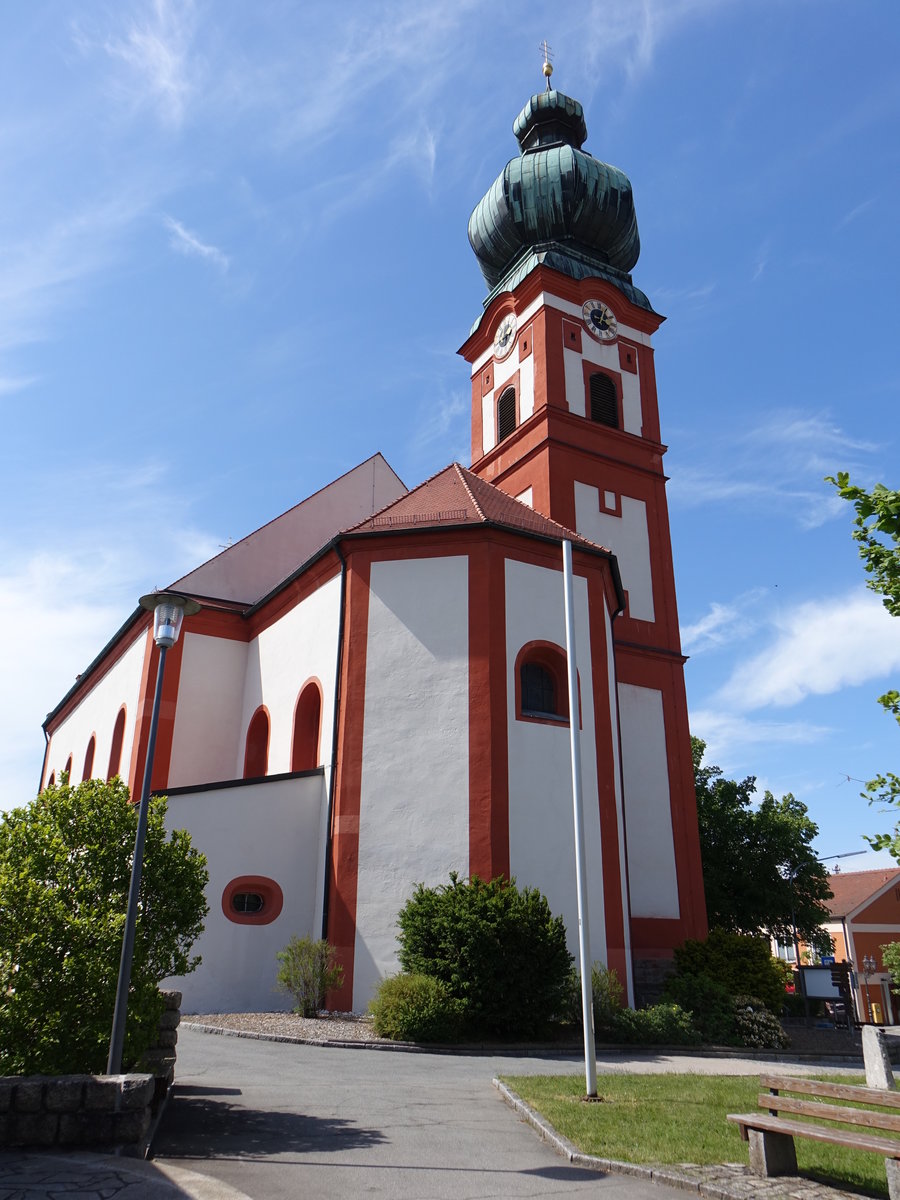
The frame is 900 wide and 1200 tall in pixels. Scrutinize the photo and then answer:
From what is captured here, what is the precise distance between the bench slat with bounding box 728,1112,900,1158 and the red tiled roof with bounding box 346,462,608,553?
41.5 ft

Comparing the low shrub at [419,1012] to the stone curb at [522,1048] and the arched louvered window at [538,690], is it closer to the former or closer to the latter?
the stone curb at [522,1048]

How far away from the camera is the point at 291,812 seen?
16.7 meters

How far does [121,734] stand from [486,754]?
13331 mm

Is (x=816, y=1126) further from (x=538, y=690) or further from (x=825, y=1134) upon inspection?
(x=538, y=690)

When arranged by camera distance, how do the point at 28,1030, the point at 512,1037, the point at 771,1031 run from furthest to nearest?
the point at 771,1031
the point at 512,1037
the point at 28,1030

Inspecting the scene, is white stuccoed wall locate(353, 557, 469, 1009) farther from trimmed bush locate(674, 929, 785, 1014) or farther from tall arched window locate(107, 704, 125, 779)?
tall arched window locate(107, 704, 125, 779)

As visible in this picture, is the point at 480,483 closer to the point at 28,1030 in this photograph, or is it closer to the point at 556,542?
the point at 556,542

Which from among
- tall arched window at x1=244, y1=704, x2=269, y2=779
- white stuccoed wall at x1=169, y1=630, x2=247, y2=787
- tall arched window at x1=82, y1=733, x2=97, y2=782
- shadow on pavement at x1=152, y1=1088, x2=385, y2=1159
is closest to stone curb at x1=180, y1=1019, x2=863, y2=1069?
shadow on pavement at x1=152, y1=1088, x2=385, y2=1159

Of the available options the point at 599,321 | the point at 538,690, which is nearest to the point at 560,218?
the point at 599,321

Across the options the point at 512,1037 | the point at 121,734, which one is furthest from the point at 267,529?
the point at 512,1037

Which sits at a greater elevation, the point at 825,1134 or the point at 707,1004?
the point at 707,1004

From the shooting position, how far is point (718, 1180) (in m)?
5.51

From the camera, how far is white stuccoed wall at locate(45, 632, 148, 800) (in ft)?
77.7

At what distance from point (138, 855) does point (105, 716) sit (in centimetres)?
2140
